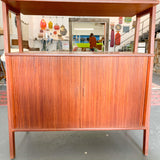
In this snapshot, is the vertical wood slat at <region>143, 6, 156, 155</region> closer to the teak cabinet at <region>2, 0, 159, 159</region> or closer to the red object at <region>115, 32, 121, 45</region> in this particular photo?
the teak cabinet at <region>2, 0, 159, 159</region>

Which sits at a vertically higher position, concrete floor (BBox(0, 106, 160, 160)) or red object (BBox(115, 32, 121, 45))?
red object (BBox(115, 32, 121, 45))

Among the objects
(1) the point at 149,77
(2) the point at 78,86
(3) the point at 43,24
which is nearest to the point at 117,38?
(3) the point at 43,24

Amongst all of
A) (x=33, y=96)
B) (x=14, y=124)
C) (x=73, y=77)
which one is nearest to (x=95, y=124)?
(x=73, y=77)

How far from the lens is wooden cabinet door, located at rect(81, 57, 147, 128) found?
4.67 feet

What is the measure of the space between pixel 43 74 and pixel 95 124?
0.65 m

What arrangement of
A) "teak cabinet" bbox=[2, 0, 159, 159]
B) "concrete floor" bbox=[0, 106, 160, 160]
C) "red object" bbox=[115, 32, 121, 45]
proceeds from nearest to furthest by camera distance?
1. "teak cabinet" bbox=[2, 0, 159, 159]
2. "concrete floor" bbox=[0, 106, 160, 160]
3. "red object" bbox=[115, 32, 121, 45]

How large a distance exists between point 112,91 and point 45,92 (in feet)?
1.93

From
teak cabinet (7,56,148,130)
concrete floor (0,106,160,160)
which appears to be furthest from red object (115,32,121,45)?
teak cabinet (7,56,148,130)

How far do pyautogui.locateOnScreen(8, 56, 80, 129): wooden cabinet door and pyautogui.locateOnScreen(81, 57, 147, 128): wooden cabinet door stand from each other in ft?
0.29

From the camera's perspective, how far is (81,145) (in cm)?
176

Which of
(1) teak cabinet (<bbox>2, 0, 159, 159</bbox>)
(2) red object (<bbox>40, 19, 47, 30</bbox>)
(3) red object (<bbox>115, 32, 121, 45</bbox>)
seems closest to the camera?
(1) teak cabinet (<bbox>2, 0, 159, 159</bbox>)

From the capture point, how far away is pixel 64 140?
1.85m

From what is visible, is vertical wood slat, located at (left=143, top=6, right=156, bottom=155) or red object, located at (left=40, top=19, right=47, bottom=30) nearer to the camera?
vertical wood slat, located at (left=143, top=6, right=156, bottom=155)

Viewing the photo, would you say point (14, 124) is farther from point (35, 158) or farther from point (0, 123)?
point (0, 123)
